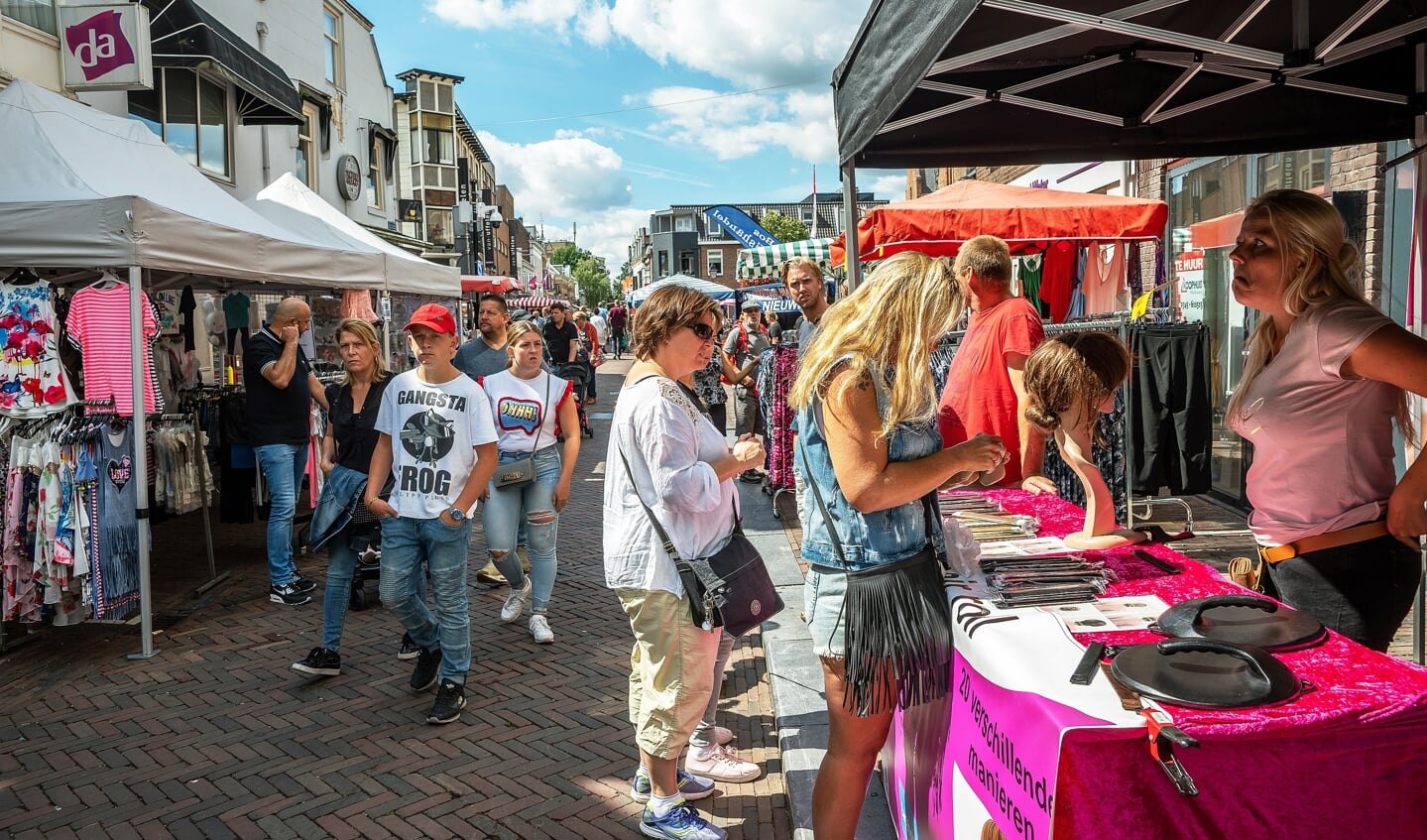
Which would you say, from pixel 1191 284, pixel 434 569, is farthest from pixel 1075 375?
pixel 1191 284

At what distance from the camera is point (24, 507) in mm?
5246

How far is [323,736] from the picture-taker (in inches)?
165

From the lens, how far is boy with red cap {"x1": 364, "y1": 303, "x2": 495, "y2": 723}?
13.6 feet

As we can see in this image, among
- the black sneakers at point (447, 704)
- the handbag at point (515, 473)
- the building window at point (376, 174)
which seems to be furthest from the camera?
the building window at point (376, 174)

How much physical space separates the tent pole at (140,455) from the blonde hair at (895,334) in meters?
4.43

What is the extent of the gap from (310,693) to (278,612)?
1555 millimetres

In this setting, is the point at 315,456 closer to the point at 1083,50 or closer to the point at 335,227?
the point at 335,227

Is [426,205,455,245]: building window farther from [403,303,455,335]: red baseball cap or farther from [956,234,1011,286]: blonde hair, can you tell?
[956,234,1011,286]: blonde hair

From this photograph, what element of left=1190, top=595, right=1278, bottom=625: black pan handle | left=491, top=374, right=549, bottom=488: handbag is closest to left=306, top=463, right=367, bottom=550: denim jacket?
left=491, top=374, right=549, bottom=488: handbag

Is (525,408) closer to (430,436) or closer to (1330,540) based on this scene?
(430,436)

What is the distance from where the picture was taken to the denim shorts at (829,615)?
236 centimetres

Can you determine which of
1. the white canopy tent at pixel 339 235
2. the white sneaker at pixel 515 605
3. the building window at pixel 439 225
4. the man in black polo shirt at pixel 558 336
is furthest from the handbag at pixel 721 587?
the building window at pixel 439 225

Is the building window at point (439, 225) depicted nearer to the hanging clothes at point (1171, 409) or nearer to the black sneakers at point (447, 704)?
the hanging clothes at point (1171, 409)

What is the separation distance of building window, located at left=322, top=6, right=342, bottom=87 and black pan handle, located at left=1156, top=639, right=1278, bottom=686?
20117 mm
